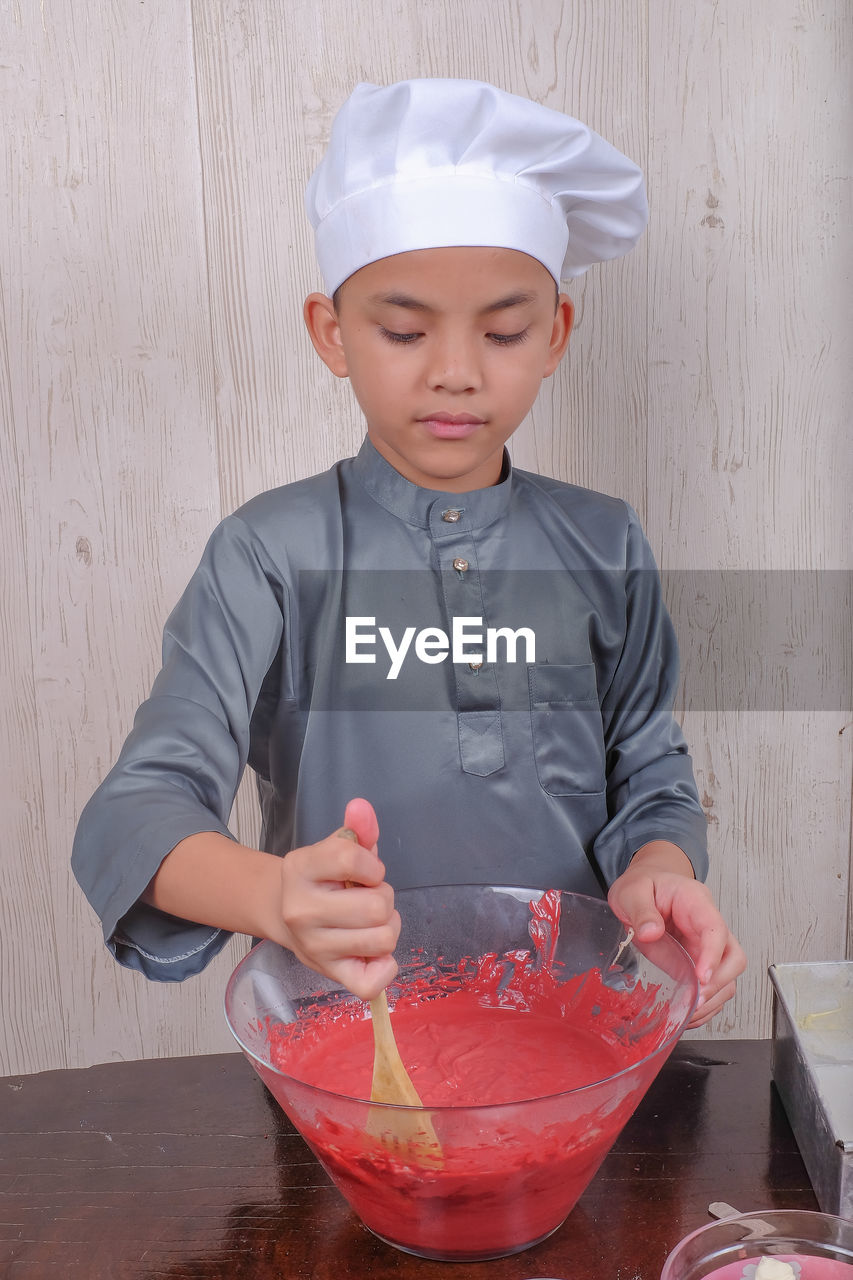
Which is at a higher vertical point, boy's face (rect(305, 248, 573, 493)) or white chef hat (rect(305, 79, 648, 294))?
white chef hat (rect(305, 79, 648, 294))

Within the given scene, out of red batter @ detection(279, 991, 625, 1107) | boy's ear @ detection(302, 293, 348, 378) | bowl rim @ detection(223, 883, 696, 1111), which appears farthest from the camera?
boy's ear @ detection(302, 293, 348, 378)

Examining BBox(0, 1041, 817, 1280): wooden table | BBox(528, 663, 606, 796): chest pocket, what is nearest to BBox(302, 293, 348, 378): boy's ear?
BBox(528, 663, 606, 796): chest pocket

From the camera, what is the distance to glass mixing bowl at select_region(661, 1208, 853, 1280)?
A: 0.53 metres

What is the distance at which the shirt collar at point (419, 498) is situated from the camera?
0.96m

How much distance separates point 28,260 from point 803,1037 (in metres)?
1.06

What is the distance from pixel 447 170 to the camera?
32.4 inches

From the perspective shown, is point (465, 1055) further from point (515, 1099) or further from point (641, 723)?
point (641, 723)

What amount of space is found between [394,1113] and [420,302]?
20.8 inches

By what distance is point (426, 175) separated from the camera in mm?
820

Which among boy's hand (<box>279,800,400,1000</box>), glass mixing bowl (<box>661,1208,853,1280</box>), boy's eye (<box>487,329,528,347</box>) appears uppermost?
boy's eye (<box>487,329,528,347</box>)

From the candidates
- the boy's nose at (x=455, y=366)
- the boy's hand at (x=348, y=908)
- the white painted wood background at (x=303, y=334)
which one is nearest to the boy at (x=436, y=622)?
the boy's nose at (x=455, y=366)

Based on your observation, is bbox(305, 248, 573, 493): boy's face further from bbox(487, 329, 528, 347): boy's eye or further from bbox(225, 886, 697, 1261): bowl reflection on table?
bbox(225, 886, 697, 1261): bowl reflection on table

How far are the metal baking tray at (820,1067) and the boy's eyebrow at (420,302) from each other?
1.63ft

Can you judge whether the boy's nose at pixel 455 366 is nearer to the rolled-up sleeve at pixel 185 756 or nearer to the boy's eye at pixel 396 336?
the boy's eye at pixel 396 336
